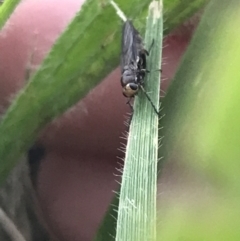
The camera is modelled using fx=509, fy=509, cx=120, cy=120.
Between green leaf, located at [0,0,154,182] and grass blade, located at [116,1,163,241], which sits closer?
grass blade, located at [116,1,163,241]

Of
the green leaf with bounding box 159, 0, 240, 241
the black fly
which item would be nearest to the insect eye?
the black fly

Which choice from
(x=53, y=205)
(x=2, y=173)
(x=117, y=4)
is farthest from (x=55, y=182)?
(x=117, y=4)

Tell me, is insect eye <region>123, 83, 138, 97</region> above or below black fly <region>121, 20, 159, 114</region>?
below

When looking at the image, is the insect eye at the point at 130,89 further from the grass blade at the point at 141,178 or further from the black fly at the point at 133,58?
the grass blade at the point at 141,178

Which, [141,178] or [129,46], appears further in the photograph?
[129,46]

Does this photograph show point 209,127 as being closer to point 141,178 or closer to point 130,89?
point 141,178

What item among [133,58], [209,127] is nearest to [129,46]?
[133,58]

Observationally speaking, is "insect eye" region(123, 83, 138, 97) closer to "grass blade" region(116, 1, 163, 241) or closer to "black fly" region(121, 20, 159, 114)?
"black fly" region(121, 20, 159, 114)

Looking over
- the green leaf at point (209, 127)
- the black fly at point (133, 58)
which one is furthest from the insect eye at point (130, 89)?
the green leaf at point (209, 127)
